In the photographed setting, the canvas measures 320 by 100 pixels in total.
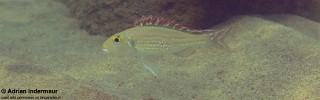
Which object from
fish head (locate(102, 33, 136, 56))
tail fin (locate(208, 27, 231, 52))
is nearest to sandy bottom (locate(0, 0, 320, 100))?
fish head (locate(102, 33, 136, 56))

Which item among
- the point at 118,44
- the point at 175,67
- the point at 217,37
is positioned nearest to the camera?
the point at 118,44

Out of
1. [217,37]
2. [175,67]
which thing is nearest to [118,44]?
[217,37]

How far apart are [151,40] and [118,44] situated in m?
0.32

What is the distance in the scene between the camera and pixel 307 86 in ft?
13.5

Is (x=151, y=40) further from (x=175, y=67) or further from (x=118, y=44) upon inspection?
(x=175, y=67)

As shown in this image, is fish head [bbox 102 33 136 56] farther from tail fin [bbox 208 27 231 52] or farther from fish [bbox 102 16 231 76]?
tail fin [bbox 208 27 231 52]

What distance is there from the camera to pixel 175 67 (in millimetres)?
5059

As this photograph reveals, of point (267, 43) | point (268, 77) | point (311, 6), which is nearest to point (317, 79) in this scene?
point (268, 77)

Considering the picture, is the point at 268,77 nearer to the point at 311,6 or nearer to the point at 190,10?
the point at 190,10

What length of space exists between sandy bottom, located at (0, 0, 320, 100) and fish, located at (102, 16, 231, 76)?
588 millimetres

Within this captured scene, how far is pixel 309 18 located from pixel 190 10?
245 cm

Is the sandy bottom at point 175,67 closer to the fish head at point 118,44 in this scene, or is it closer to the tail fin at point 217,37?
the fish head at point 118,44

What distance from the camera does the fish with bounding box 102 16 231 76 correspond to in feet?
11.1

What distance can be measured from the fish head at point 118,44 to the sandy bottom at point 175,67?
566mm
